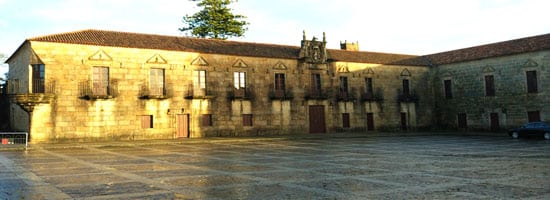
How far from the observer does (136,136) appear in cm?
2645

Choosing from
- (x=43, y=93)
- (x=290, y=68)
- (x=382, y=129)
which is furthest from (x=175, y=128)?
(x=382, y=129)

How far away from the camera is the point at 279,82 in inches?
1272

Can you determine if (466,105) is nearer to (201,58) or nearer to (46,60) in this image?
(201,58)

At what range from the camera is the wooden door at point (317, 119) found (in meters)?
33.3

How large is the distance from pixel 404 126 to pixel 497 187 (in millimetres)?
29881

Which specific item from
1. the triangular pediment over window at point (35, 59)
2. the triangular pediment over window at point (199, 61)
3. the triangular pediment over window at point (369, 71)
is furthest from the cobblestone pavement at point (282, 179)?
the triangular pediment over window at point (369, 71)

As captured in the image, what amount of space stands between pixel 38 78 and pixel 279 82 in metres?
Result: 16.1

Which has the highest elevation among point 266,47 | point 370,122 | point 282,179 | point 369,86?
point 266,47

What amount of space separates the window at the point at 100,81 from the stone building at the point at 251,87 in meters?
0.06

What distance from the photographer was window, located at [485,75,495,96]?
33781mm

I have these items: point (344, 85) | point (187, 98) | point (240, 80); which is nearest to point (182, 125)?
point (187, 98)

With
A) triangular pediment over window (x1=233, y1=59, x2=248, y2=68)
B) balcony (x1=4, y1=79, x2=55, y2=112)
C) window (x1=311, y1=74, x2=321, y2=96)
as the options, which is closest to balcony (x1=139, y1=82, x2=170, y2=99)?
balcony (x1=4, y1=79, x2=55, y2=112)

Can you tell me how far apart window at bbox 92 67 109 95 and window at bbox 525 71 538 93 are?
29.7 metres

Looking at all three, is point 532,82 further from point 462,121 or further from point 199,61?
point 199,61
